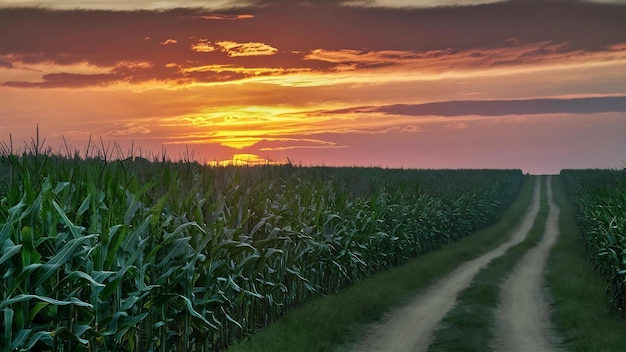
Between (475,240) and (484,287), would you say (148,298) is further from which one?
(475,240)

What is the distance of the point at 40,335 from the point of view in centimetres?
846

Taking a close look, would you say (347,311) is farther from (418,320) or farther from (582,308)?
(582,308)

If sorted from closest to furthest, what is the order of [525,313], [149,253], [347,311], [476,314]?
[149,253], [347,311], [476,314], [525,313]

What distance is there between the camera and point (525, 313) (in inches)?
812

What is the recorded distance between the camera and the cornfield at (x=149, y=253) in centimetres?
866

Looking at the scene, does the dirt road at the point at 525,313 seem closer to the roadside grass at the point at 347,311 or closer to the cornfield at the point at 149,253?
the roadside grass at the point at 347,311

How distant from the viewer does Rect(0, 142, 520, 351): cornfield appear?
866 centimetres

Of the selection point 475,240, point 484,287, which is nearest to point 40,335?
point 484,287

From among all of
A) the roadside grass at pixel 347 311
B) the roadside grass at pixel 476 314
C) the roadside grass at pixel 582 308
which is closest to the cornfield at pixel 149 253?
the roadside grass at pixel 347 311

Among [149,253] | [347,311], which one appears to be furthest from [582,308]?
[149,253]

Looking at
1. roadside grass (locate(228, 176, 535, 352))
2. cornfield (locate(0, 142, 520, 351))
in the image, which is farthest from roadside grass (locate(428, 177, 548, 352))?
cornfield (locate(0, 142, 520, 351))

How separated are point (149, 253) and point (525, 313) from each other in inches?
535

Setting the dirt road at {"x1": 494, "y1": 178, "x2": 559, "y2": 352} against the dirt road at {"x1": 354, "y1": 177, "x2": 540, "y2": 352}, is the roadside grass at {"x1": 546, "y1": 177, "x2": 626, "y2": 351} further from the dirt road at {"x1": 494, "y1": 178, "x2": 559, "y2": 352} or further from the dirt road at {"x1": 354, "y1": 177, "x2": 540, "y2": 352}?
the dirt road at {"x1": 354, "y1": 177, "x2": 540, "y2": 352}

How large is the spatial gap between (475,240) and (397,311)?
21.4 m
